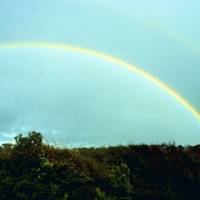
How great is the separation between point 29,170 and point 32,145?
32.8 inches

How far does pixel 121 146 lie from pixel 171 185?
6.98 ft

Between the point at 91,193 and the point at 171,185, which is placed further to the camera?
the point at 171,185

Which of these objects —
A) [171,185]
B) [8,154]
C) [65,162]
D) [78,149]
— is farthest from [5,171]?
[171,185]

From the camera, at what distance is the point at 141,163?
17.3 m

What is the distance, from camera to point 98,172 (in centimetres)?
1587

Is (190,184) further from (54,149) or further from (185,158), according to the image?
(54,149)

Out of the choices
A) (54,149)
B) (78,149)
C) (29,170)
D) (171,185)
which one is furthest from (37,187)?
(171,185)

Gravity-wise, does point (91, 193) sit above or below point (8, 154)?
below

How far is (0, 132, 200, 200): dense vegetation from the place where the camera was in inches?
593

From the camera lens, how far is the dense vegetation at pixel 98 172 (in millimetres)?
15055

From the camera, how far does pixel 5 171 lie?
49.9 ft

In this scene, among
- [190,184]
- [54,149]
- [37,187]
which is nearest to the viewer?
[37,187]

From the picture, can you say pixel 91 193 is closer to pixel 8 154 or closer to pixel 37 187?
pixel 37 187

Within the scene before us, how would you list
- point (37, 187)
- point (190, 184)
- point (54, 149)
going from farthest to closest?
point (190, 184), point (54, 149), point (37, 187)
